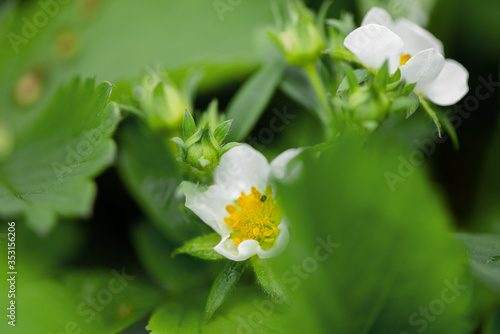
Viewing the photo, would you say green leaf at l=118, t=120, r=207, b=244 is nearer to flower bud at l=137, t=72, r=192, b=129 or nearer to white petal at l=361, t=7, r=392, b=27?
flower bud at l=137, t=72, r=192, b=129

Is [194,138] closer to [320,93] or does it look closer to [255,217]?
[255,217]

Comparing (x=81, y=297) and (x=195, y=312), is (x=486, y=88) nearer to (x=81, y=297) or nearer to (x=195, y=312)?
(x=195, y=312)

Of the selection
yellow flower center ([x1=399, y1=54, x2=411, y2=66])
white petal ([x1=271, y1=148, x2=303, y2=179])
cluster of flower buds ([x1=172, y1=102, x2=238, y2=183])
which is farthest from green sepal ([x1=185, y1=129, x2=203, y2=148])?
yellow flower center ([x1=399, y1=54, x2=411, y2=66])

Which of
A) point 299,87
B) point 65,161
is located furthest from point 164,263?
point 299,87

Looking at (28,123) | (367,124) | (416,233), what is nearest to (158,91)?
(367,124)

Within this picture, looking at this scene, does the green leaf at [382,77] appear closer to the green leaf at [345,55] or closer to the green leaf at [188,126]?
the green leaf at [345,55]
